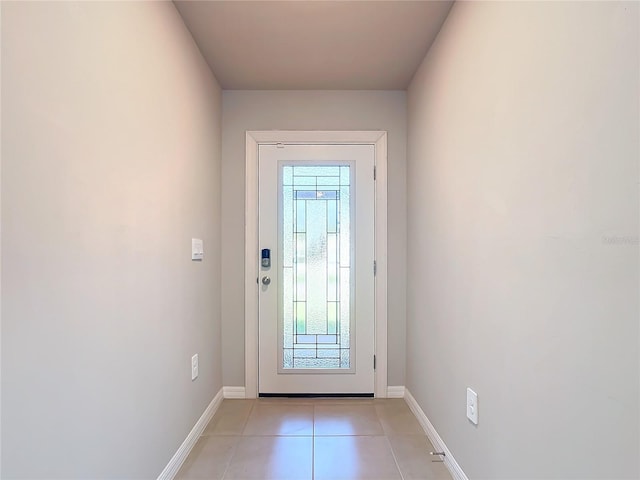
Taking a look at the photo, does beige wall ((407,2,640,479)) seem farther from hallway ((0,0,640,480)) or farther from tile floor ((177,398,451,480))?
tile floor ((177,398,451,480))

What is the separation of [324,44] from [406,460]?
90.6 inches

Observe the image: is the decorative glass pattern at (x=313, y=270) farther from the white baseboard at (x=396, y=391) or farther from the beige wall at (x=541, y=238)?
the beige wall at (x=541, y=238)

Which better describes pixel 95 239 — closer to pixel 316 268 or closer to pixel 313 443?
pixel 313 443

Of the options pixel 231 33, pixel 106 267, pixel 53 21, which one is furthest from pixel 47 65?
pixel 231 33

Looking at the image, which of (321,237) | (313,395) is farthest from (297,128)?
(313,395)

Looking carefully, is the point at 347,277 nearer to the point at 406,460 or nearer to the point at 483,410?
the point at 406,460

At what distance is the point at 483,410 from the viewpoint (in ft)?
4.72

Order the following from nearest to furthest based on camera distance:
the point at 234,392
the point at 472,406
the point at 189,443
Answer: the point at 472,406, the point at 189,443, the point at 234,392

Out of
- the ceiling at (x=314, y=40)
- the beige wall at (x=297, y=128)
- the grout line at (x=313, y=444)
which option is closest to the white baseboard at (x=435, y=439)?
the beige wall at (x=297, y=128)

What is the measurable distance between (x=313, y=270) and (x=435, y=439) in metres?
1.31

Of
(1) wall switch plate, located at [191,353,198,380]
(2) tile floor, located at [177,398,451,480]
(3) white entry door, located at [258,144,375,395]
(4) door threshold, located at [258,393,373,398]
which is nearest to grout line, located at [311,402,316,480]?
(2) tile floor, located at [177,398,451,480]

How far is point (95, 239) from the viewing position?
116cm

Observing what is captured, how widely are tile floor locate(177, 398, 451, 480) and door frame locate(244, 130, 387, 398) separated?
302 mm

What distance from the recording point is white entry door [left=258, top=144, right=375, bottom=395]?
2682mm
